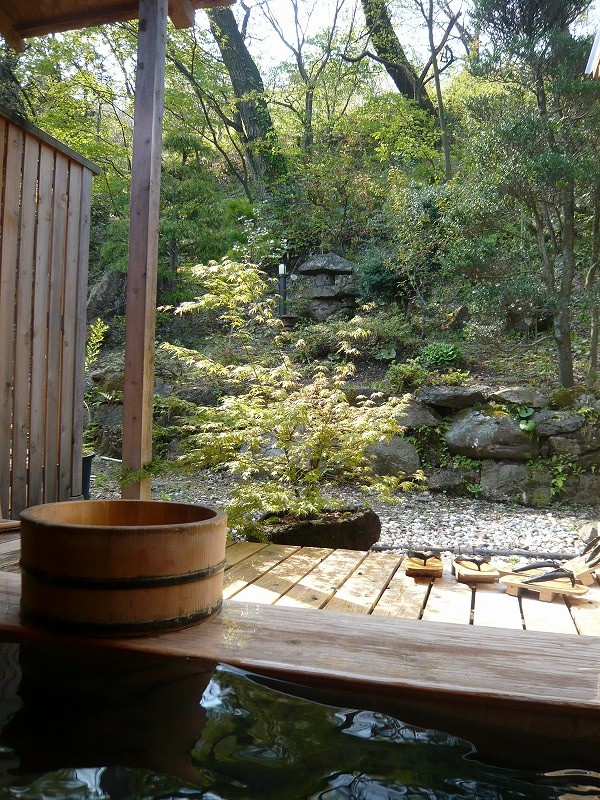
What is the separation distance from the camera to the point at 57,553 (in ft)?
4.48

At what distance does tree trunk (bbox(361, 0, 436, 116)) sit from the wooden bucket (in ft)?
44.1

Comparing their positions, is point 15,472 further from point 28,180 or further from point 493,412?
point 493,412

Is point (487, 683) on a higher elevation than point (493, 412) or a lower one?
lower

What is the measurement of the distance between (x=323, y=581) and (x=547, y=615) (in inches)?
35.2

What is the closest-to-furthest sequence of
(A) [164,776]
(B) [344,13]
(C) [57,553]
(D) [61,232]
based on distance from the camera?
(A) [164,776]
(C) [57,553]
(D) [61,232]
(B) [344,13]

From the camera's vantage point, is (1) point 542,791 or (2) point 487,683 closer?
(1) point 542,791

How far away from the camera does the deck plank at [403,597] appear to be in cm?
235

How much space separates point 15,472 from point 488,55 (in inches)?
275

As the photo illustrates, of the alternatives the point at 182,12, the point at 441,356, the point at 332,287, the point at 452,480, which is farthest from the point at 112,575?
the point at 332,287

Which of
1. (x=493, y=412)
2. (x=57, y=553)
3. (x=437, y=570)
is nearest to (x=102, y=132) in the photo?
(x=493, y=412)

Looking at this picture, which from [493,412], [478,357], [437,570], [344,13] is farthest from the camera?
[344,13]

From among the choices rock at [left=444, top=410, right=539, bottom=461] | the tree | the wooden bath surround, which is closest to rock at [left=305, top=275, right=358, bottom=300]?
the tree

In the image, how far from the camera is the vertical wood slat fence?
3334 mm

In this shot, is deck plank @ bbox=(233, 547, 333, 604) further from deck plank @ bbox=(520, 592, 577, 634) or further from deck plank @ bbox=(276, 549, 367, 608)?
deck plank @ bbox=(520, 592, 577, 634)
